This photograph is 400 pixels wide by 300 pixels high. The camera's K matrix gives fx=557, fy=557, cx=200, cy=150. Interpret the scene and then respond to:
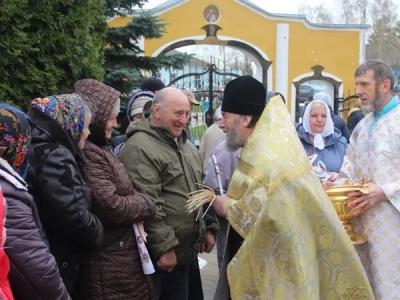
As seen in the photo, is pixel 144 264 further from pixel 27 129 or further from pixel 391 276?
pixel 391 276

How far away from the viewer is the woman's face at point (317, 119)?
491 cm

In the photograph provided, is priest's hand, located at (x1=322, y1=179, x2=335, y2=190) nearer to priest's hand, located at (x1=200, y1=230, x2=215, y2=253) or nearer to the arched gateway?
priest's hand, located at (x1=200, y1=230, x2=215, y2=253)

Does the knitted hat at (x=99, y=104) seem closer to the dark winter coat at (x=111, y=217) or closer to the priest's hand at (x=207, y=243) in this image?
the dark winter coat at (x=111, y=217)

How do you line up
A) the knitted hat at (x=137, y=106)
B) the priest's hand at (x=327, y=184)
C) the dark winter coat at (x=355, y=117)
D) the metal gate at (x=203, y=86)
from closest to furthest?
1. the priest's hand at (x=327, y=184)
2. the knitted hat at (x=137, y=106)
3. the dark winter coat at (x=355, y=117)
4. the metal gate at (x=203, y=86)

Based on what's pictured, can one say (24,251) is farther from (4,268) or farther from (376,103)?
(376,103)

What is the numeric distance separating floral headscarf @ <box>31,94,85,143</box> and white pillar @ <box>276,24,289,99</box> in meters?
15.6

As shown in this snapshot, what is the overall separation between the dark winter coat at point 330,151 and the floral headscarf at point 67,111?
95.0 inches

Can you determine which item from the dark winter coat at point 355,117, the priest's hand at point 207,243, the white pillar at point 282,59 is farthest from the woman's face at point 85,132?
the white pillar at point 282,59

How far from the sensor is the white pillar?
18.2 meters

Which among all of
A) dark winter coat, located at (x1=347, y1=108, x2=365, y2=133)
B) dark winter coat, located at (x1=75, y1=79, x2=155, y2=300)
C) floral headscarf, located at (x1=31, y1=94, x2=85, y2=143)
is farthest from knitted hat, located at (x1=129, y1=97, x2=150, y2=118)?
dark winter coat, located at (x1=347, y1=108, x2=365, y2=133)

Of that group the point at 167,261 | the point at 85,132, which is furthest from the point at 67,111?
the point at 167,261

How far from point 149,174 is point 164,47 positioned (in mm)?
13567

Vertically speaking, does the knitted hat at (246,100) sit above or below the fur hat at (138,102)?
above

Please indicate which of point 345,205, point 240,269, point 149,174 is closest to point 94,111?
point 149,174
